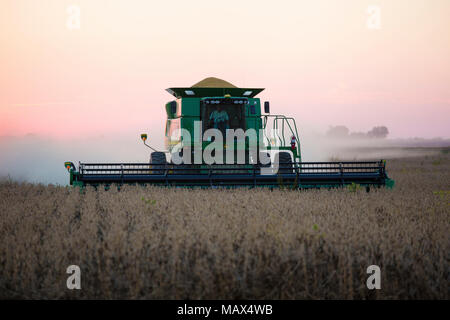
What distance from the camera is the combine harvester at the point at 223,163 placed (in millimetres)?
8977

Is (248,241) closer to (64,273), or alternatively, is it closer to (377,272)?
(377,272)

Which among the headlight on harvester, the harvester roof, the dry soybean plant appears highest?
the harvester roof

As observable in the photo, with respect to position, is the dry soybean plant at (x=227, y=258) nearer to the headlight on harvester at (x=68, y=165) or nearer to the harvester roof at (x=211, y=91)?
the headlight on harvester at (x=68, y=165)

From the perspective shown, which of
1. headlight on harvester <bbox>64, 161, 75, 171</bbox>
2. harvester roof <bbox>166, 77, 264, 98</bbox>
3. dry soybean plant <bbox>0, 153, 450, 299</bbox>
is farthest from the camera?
harvester roof <bbox>166, 77, 264, 98</bbox>

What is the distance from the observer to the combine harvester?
8977 mm

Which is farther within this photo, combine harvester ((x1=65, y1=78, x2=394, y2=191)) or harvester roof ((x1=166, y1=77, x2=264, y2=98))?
harvester roof ((x1=166, y1=77, x2=264, y2=98))

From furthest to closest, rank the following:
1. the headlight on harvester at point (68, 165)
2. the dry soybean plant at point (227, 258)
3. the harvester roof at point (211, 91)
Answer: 1. the harvester roof at point (211, 91)
2. the headlight on harvester at point (68, 165)
3. the dry soybean plant at point (227, 258)

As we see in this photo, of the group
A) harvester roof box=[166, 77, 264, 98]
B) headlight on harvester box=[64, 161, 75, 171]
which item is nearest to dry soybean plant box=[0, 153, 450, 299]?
headlight on harvester box=[64, 161, 75, 171]

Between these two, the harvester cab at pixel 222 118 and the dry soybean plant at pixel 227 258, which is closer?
the dry soybean plant at pixel 227 258

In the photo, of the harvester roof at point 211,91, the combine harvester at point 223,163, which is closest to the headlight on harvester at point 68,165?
the combine harvester at point 223,163

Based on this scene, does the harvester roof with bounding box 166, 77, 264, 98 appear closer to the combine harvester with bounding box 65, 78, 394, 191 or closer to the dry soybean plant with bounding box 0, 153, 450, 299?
A: the combine harvester with bounding box 65, 78, 394, 191

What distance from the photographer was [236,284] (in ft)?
11.1

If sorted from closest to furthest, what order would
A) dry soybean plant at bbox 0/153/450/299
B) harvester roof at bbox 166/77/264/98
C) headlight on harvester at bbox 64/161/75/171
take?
dry soybean plant at bbox 0/153/450/299 < headlight on harvester at bbox 64/161/75/171 < harvester roof at bbox 166/77/264/98
